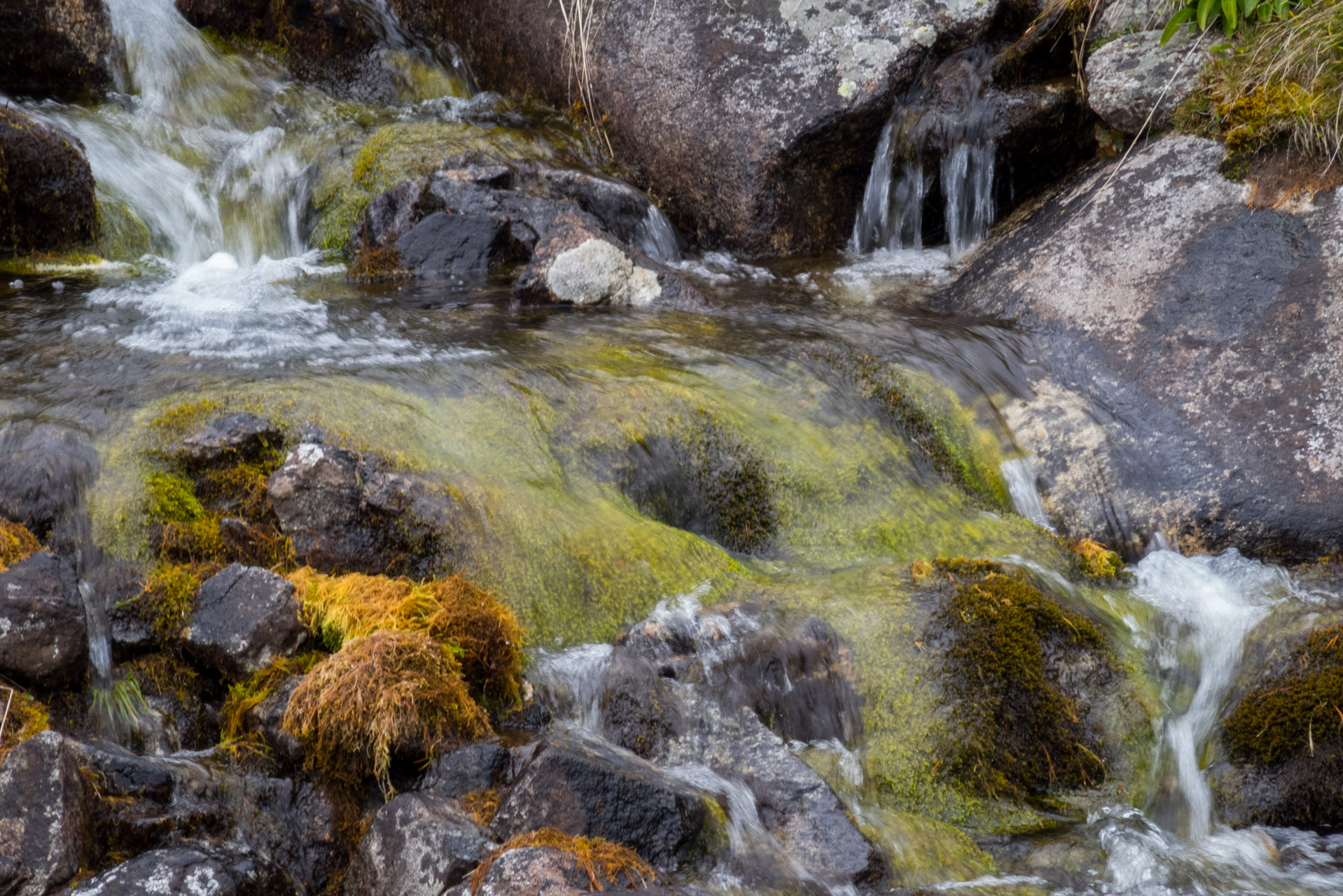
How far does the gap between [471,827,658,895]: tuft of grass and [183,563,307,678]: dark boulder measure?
4.58 feet

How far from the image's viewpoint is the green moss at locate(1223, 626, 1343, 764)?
436 cm

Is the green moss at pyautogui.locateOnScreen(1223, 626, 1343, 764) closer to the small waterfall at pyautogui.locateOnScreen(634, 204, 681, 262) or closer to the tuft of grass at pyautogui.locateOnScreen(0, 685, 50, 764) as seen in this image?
the tuft of grass at pyautogui.locateOnScreen(0, 685, 50, 764)

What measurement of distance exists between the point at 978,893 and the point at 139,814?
10.2 ft

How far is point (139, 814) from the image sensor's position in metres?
3.23

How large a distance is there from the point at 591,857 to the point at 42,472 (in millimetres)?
3254

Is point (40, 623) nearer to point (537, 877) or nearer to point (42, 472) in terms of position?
point (42, 472)

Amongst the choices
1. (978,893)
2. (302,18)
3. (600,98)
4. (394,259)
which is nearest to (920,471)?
(978,893)

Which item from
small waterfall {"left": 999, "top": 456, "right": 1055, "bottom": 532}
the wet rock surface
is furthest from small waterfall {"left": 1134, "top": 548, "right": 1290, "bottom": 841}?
the wet rock surface

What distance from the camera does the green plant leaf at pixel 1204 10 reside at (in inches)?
285

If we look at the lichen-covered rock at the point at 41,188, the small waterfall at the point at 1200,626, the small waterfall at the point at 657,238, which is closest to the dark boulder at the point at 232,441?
the lichen-covered rock at the point at 41,188

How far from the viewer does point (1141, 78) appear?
25.7ft

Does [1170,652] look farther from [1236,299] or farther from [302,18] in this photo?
[302,18]

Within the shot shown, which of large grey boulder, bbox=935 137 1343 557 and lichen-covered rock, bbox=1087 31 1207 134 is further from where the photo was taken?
lichen-covered rock, bbox=1087 31 1207 134

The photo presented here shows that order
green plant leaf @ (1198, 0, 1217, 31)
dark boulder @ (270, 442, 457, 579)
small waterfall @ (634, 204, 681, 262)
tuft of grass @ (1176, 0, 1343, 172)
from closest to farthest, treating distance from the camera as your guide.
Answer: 1. dark boulder @ (270, 442, 457, 579)
2. tuft of grass @ (1176, 0, 1343, 172)
3. green plant leaf @ (1198, 0, 1217, 31)
4. small waterfall @ (634, 204, 681, 262)
